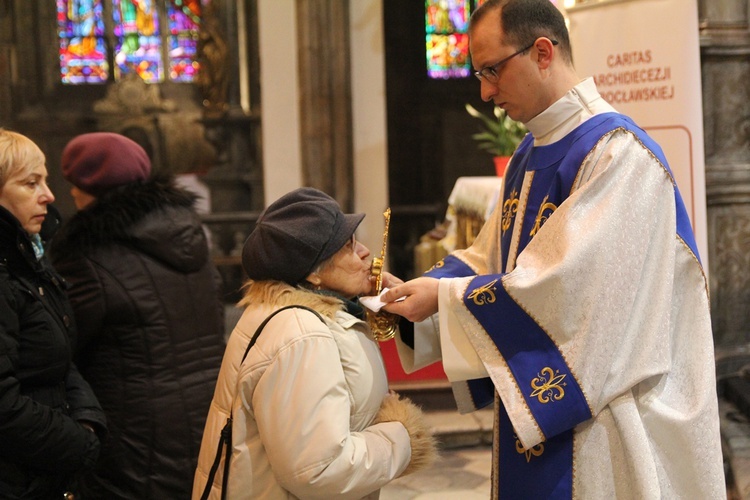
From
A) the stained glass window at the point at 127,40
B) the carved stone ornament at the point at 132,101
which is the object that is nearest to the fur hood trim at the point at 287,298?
the carved stone ornament at the point at 132,101

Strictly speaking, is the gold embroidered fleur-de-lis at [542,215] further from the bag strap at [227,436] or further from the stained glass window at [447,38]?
the stained glass window at [447,38]

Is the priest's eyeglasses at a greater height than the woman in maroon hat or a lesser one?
greater

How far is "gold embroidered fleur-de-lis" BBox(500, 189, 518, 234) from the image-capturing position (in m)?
2.21

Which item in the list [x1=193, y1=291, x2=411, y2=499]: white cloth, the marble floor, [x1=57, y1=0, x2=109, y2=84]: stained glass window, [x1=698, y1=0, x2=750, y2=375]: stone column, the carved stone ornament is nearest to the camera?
[x1=193, y1=291, x2=411, y2=499]: white cloth

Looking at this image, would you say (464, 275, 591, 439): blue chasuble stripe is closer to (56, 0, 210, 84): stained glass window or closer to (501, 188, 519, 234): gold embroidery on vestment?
(501, 188, 519, 234): gold embroidery on vestment

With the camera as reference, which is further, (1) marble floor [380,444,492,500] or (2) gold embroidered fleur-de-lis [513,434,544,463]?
(1) marble floor [380,444,492,500]

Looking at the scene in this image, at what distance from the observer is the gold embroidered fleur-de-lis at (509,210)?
87.1 inches

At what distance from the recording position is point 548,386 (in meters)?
1.85

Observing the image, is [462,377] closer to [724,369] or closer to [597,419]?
[597,419]

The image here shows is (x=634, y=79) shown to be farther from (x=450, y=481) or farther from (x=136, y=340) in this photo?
(x=136, y=340)

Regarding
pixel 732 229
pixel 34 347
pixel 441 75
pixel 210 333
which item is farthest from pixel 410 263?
pixel 34 347

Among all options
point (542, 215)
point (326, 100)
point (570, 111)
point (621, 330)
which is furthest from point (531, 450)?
point (326, 100)

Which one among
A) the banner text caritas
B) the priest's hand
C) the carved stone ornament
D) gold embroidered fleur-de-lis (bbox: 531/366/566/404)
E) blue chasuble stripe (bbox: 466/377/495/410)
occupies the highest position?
the carved stone ornament

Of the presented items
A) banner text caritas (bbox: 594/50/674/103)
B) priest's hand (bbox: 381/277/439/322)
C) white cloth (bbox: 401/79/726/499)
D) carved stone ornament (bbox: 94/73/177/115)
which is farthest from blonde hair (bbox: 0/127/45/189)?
carved stone ornament (bbox: 94/73/177/115)
